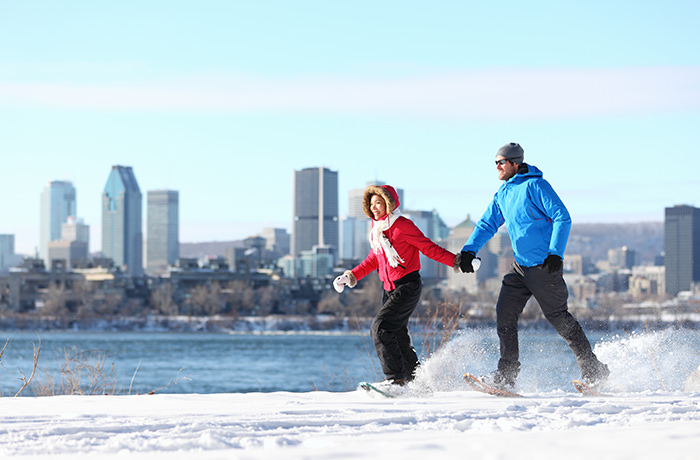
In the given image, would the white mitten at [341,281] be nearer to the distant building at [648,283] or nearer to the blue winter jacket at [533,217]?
the blue winter jacket at [533,217]

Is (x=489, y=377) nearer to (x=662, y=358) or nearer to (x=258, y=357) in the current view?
(x=662, y=358)

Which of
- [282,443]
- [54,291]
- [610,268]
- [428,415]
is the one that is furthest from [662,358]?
[610,268]

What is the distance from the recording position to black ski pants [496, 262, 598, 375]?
5.34m

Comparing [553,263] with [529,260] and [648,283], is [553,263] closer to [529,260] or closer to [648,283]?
[529,260]

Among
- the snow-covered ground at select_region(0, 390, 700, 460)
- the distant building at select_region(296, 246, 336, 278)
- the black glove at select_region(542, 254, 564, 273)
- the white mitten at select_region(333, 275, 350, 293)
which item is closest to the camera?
the snow-covered ground at select_region(0, 390, 700, 460)

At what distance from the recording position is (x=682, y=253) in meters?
115

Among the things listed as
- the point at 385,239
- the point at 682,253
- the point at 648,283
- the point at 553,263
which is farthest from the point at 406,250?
the point at 682,253

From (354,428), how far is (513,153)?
2508 millimetres

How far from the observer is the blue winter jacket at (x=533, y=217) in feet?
17.2

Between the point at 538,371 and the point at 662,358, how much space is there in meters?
0.93

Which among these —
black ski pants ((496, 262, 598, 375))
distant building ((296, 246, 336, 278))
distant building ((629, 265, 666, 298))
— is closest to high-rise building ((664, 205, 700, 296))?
distant building ((629, 265, 666, 298))

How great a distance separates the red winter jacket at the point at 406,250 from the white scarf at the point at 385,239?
0.07ft

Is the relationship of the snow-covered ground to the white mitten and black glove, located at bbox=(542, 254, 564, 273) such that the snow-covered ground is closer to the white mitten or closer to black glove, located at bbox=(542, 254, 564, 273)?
black glove, located at bbox=(542, 254, 564, 273)

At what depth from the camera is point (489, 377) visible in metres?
5.39
